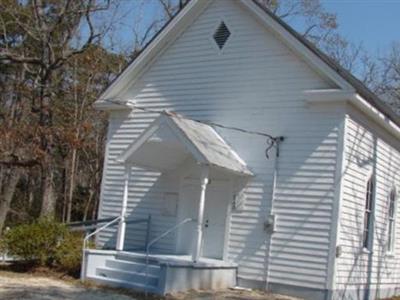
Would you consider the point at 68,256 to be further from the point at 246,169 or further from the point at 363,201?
the point at 363,201

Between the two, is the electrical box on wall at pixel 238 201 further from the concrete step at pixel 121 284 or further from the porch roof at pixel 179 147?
the concrete step at pixel 121 284

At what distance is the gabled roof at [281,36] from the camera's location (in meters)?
14.6

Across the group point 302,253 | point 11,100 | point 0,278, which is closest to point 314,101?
point 302,253

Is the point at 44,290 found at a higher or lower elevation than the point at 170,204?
lower

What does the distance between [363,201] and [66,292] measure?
7.68 meters

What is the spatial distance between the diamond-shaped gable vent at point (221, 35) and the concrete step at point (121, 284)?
6916mm

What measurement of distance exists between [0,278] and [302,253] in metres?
6.98

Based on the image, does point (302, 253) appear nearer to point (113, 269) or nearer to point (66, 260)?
point (113, 269)

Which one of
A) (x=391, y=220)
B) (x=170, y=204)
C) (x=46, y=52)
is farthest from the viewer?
(x=46, y=52)

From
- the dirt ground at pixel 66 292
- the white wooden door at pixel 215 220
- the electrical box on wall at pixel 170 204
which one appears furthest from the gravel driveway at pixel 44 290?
the electrical box on wall at pixel 170 204

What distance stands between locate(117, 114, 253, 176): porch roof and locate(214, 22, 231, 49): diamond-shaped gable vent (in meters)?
2.45

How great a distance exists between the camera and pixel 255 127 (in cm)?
1568

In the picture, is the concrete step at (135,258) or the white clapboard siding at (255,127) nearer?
the concrete step at (135,258)

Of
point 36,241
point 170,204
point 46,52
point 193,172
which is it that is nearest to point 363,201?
point 193,172
